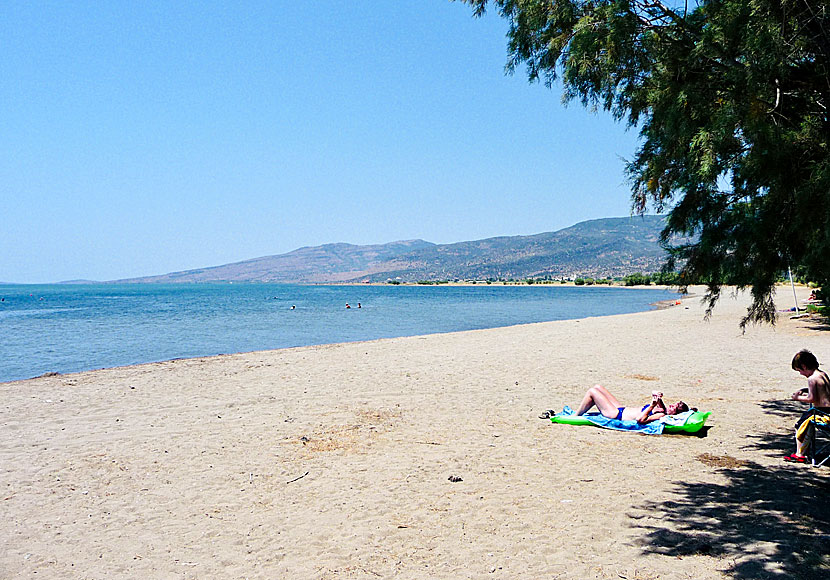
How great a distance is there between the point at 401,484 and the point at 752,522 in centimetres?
325

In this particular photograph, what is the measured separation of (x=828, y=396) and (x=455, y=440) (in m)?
4.29

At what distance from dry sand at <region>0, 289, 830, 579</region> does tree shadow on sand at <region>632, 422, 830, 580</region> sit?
22mm

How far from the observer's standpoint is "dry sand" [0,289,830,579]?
4500 millimetres

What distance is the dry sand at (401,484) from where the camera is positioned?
4500 mm

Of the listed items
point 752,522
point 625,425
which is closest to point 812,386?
point 752,522

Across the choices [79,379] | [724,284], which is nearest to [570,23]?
[724,284]

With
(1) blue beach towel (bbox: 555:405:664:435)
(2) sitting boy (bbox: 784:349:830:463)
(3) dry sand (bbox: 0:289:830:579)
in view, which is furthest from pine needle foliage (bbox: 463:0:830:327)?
(1) blue beach towel (bbox: 555:405:664:435)

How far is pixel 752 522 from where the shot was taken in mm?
4957

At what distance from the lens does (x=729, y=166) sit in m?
4.29

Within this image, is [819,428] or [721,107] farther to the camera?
[819,428]

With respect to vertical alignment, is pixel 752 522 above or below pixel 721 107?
below

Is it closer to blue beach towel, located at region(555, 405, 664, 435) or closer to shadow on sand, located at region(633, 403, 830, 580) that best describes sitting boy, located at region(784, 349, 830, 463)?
shadow on sand, located at region(633, 403, 830, 580)

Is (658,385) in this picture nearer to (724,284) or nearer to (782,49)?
(724,284)

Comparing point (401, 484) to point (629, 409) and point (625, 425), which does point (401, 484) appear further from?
point (629, 409)
